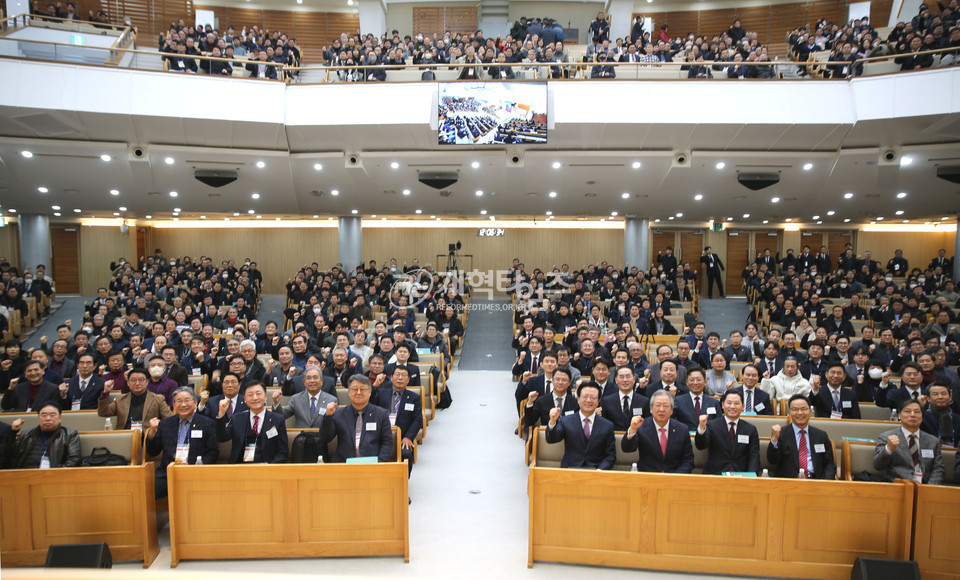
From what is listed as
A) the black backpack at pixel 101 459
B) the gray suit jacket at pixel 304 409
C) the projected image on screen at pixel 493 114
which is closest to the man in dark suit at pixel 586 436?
the gray suit jacket at pixel 304 409

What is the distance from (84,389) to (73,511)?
2.53m

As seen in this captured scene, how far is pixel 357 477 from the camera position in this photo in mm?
4082

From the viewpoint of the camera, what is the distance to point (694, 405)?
5.27 m

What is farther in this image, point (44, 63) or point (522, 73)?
point (522, 73)

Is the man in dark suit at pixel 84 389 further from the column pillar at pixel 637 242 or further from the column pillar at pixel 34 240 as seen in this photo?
the column pillar at pixel 637 242

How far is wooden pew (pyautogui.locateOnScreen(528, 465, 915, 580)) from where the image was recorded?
149 inches

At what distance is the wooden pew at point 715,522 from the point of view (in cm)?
378

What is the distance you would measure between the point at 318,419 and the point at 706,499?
11.1 ft

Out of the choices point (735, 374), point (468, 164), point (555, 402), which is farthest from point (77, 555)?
point (468, 164)

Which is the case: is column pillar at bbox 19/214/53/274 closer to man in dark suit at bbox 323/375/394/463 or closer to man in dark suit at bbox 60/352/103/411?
man in dark suit at bbox 60/352/103/411

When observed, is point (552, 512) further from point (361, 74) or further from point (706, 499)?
point (361, 74)

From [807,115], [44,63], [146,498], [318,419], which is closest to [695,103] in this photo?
[807,115]

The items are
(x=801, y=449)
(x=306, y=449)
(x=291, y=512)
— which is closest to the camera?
(x=291, y=512)

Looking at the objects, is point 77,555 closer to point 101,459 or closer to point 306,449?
point 101,459
